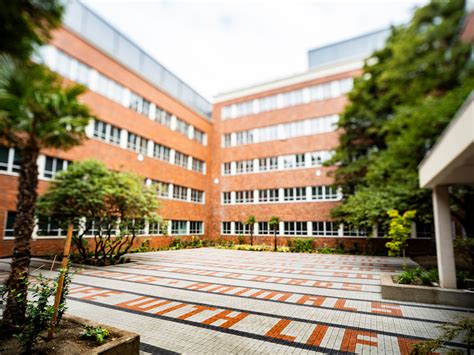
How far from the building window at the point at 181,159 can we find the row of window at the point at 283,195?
5517 millimetres

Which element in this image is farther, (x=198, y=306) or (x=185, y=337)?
(x=198, y=306)

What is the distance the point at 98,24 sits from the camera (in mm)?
20750

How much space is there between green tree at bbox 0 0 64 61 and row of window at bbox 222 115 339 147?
25.3m

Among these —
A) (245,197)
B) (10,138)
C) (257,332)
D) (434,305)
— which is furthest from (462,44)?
(245,197)

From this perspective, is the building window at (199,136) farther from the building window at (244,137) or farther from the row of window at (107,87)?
the building window at (244,137)

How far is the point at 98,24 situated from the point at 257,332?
2360 centimetres

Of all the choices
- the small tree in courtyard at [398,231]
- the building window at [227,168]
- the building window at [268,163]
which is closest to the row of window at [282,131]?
the building window at [268,163]

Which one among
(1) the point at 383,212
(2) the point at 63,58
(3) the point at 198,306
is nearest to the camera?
(3) the point at 198,306

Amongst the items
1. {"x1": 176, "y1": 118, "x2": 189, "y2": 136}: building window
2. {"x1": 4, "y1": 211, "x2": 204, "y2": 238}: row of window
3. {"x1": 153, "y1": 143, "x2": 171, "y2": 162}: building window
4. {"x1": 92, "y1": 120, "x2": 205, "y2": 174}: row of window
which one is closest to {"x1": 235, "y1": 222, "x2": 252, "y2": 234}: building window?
{"x1": 4, "y1": 211, "x2": 204, "y2": 238}: row of window

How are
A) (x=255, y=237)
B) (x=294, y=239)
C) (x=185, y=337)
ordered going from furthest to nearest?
(x=255, y=237), (x=294, y=239), (x=185, y=337)

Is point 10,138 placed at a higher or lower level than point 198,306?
higher

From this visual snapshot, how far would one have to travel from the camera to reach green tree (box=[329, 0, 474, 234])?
39.0ft

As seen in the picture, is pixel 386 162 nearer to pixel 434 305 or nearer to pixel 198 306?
pixel 434 305

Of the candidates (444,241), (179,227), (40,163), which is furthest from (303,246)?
(40,163)
